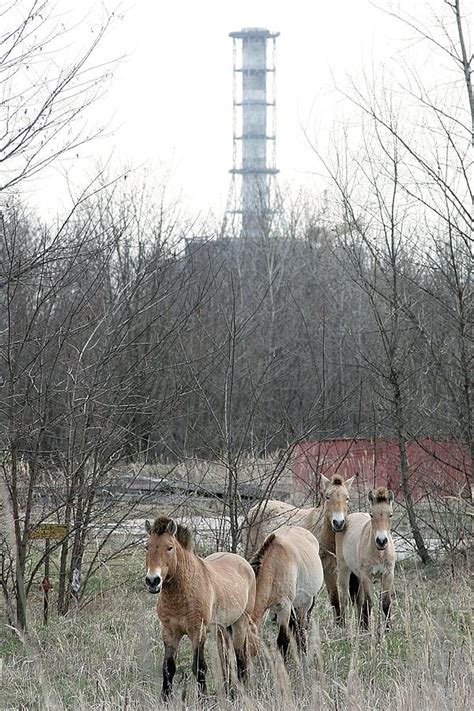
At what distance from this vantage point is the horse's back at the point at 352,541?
9.96 m

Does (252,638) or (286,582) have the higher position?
(286,582)

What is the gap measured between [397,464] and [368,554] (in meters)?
5.91

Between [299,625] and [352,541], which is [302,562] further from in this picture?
[352,541]

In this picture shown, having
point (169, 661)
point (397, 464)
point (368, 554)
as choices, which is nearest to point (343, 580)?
point (368, 554)

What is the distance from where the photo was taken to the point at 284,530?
9.45 m

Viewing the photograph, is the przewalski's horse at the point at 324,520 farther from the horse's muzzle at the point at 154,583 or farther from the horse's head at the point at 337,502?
the horse's muzzle at the point at 154,583

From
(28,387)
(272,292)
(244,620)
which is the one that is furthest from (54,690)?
(272,292)

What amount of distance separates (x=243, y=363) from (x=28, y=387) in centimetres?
1557

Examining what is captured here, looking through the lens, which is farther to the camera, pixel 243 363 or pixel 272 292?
pixel 272 292

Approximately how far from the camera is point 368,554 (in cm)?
970

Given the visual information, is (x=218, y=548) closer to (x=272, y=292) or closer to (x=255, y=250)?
(x=272, y=292)

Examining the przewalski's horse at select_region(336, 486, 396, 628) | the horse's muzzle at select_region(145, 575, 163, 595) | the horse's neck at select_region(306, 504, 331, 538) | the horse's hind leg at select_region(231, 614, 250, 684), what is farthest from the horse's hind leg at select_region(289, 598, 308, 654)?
the horse's muzzle at select_region(145, 575, 163, 595)

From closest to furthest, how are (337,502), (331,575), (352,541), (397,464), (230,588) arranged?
(230,588) < (337,502) < (352,541) < (331,575) < (397,464)

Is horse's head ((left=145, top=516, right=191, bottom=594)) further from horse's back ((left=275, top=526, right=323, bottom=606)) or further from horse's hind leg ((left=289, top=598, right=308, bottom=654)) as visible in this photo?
horse's hind leg ((left=289, top=598, right=308, bottom=654))
